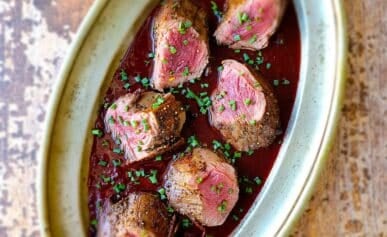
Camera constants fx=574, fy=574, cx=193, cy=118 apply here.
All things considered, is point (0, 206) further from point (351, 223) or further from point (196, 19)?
point (351, 223)

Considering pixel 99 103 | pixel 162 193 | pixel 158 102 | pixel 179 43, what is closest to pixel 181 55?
pixel 179 43

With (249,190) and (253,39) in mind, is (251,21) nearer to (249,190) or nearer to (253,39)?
(253,39)

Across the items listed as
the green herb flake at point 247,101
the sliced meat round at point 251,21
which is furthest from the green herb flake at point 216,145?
the sliced meat round at point 251,21

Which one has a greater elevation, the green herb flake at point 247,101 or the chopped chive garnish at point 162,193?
the green herb flake at point 247,101

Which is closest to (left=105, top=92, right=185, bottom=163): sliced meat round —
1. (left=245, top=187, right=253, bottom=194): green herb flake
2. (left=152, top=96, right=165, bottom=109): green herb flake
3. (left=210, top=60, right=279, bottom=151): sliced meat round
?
(left=152, top=96, right=165, bottom=109): green herb flake

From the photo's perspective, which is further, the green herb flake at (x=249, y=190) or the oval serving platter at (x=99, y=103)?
Answer: the green herb flake at (x=249, y=190)

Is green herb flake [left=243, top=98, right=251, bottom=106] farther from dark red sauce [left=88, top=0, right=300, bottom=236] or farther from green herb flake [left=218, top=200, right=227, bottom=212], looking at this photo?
green herb flake [left=218, top=200, right=227, bottom=212]

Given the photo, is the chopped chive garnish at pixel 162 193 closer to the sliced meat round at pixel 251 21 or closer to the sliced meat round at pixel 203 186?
the sliced meat round at pixel 203 186
